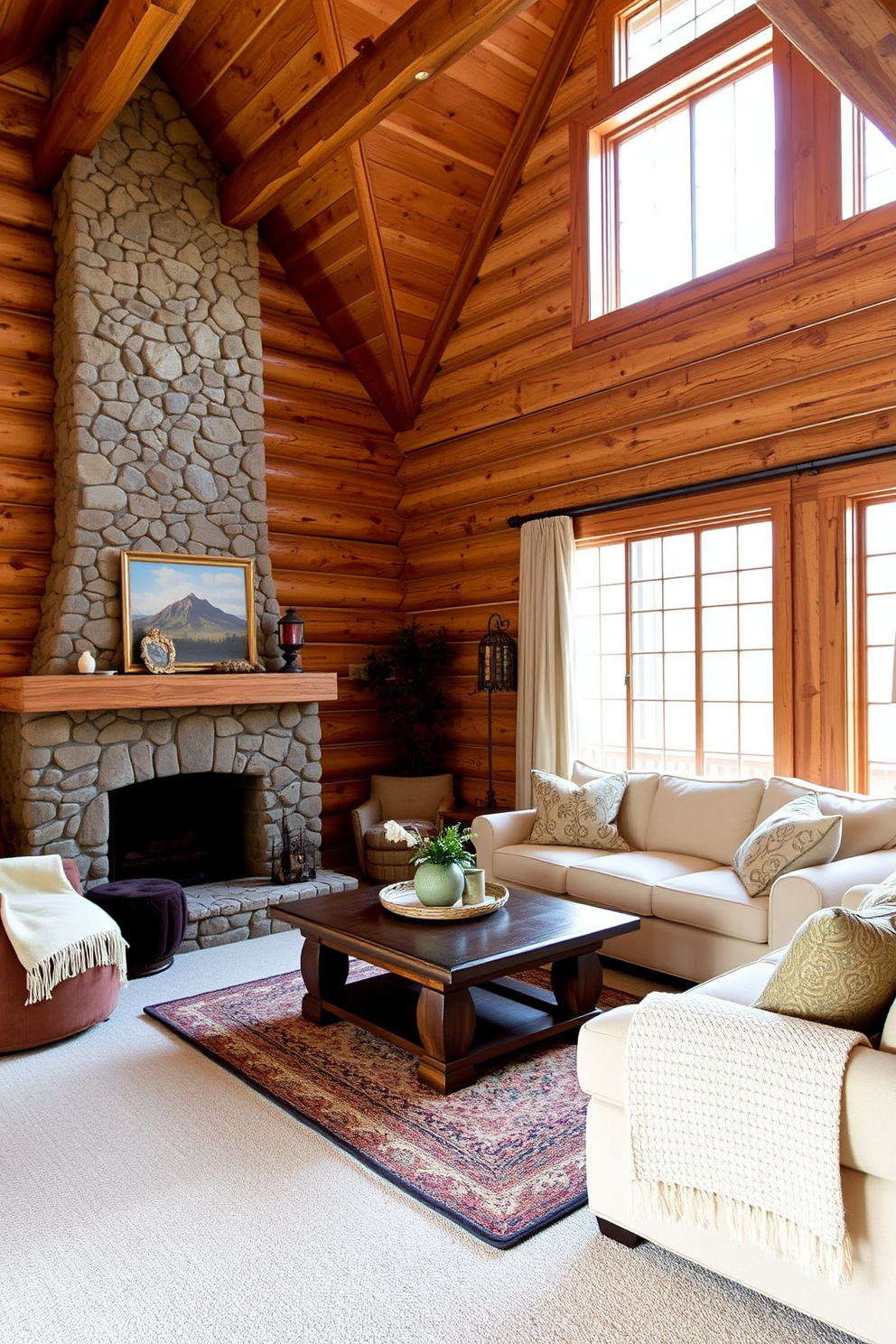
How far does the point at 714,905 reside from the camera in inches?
158

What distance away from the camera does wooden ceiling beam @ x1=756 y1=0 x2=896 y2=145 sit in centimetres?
223

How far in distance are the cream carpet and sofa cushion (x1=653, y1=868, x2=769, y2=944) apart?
64.9 inches

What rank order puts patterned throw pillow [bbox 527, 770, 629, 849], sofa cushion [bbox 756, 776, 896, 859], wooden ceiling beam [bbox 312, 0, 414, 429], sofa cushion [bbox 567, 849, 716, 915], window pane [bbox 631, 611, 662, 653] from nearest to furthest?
sofa cushion [bbox 756, 776, 896, 859], sofa cushion [bbox 567, 849, 716, 915], patterned throw pillow [bbox 527, 770, 629, 849], wooden ceiling beam [bbox 312, 0, 414, 429], window pane [bbox 631, 611, 662, 653]

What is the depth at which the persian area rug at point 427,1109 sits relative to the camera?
2.67 meters

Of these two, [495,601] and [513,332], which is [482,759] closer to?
[495,601]

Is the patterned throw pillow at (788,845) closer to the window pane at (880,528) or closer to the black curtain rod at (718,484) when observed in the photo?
the window pane at (880,528)

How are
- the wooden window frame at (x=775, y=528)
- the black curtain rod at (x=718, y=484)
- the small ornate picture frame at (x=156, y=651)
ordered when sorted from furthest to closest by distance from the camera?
the small ornate picture frame at (x=156, y=651) < the wooden window frame at (x=775, y=528) < the black curtain rod at (x=718, y=484)

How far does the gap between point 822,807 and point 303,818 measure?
130 inches

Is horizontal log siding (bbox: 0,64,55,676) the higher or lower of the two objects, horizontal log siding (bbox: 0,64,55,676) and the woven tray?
the higher

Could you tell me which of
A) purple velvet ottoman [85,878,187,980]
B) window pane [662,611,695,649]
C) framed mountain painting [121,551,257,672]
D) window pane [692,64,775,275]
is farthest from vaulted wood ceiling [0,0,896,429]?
purple velvet ottoman [85,878,187,980]

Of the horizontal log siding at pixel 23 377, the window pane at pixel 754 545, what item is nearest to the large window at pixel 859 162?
the window pane at pixel 754 545

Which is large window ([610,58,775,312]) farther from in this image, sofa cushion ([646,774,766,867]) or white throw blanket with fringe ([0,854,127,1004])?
white throw blanket with fringe ([0,854,127,1004])

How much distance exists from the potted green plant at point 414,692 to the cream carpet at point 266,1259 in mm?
4059

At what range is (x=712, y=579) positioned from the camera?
17.6 ft
